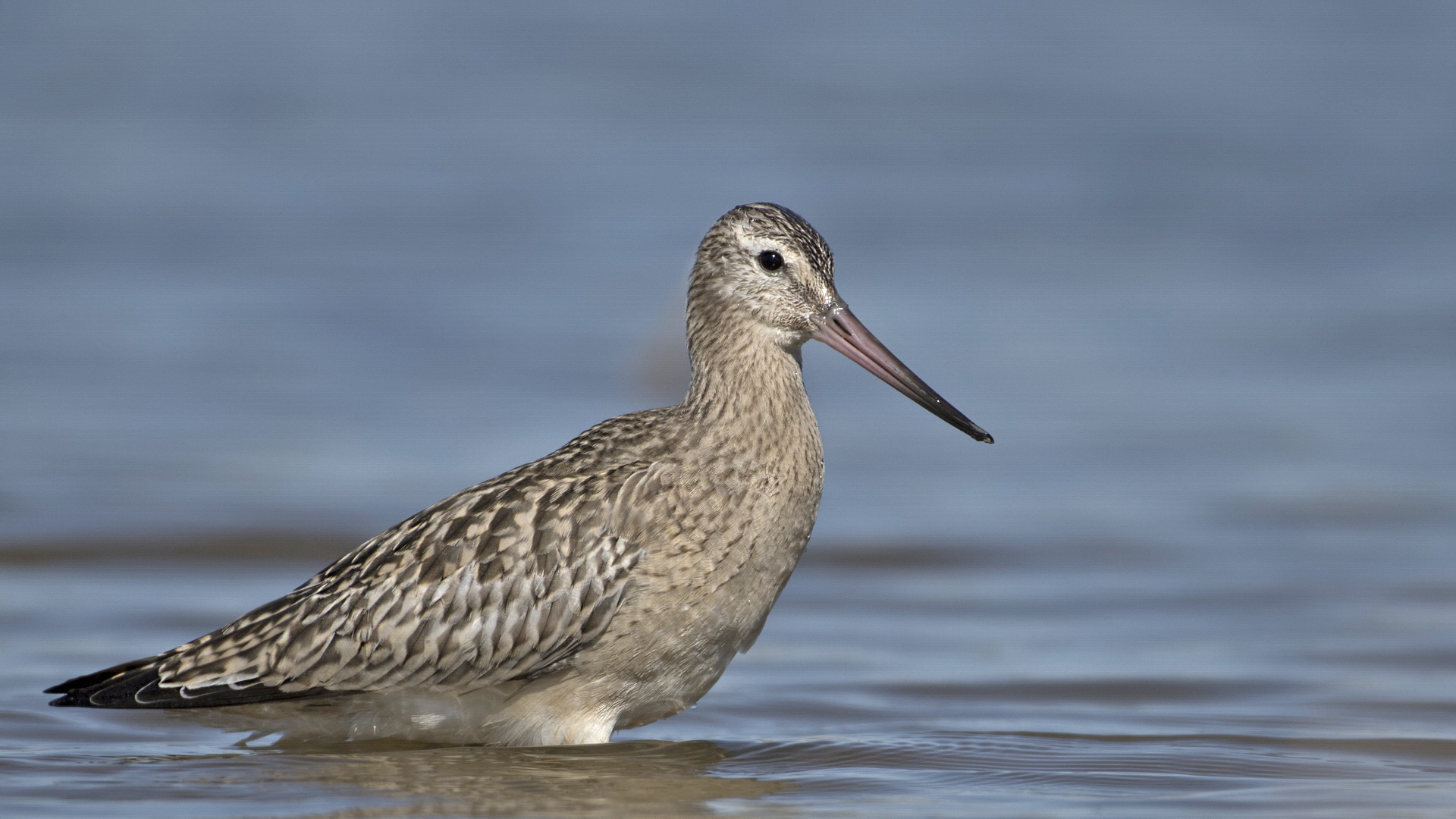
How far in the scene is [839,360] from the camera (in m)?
15.2

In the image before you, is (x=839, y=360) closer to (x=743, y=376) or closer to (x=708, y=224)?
(x=708, y=224)

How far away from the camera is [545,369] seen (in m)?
14.3

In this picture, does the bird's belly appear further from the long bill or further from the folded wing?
the long bill

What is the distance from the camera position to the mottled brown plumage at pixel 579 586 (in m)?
6.82

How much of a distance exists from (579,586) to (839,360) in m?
8.53

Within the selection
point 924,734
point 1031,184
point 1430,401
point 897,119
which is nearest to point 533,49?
point 897,119

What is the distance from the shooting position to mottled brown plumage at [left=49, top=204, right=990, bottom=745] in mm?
6816

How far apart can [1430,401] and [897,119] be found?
11.3 metres

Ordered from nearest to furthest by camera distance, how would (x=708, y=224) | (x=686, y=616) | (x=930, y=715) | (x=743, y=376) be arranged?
(x=686, y=616)
(x=743, y=376)
(x=930, y=715)
(x=708, y=224)

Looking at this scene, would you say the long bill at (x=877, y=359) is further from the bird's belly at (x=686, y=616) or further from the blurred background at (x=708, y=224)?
the blurred background at (x=708, y=224)

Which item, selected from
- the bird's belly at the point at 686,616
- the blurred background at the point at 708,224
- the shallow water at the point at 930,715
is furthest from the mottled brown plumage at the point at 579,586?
the blurred background at the point at 708,224

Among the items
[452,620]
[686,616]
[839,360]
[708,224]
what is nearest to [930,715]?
[686,616]

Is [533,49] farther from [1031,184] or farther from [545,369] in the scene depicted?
[545,369]

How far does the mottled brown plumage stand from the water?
9.4 inches
